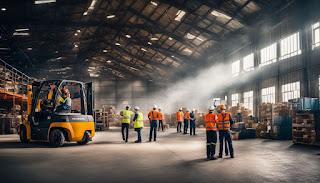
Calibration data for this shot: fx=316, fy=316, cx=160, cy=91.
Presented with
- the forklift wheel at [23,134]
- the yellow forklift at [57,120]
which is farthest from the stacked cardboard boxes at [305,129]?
the forklift wheel at [23,134]

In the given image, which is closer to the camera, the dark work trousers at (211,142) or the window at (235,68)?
the dark work trousers at (211,142)

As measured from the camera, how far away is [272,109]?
17.3 m

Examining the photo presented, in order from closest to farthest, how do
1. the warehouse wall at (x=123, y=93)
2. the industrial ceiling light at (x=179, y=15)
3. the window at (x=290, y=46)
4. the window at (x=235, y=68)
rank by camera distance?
the window at (x=290, y=46) → the industrial ceiling light at (x=179, y=15) → the window at (x=235, y=68) → the warehouse wall at (x=123, y=93)

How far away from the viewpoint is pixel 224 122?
32.9 feet

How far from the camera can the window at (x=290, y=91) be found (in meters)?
18.6

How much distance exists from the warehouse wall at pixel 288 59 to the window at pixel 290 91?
10.4 inches

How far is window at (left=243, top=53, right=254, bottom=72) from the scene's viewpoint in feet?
82.0

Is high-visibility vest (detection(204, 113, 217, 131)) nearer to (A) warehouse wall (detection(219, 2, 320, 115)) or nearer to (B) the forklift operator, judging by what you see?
(B) the forklift operator

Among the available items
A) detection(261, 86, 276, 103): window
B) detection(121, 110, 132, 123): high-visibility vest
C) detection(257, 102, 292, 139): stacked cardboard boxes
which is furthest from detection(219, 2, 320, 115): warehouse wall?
detection(121, 110, 132, 123): high-visibility vest

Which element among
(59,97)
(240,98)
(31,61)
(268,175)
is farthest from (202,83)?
(268,175)

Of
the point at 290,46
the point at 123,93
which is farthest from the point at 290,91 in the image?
the point at 123,93

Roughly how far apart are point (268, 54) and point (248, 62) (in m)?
3.39

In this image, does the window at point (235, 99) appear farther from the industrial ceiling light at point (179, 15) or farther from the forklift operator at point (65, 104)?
the forklift operator at point (65, 104)

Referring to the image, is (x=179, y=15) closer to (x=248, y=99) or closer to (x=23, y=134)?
(x=248, y=99)
